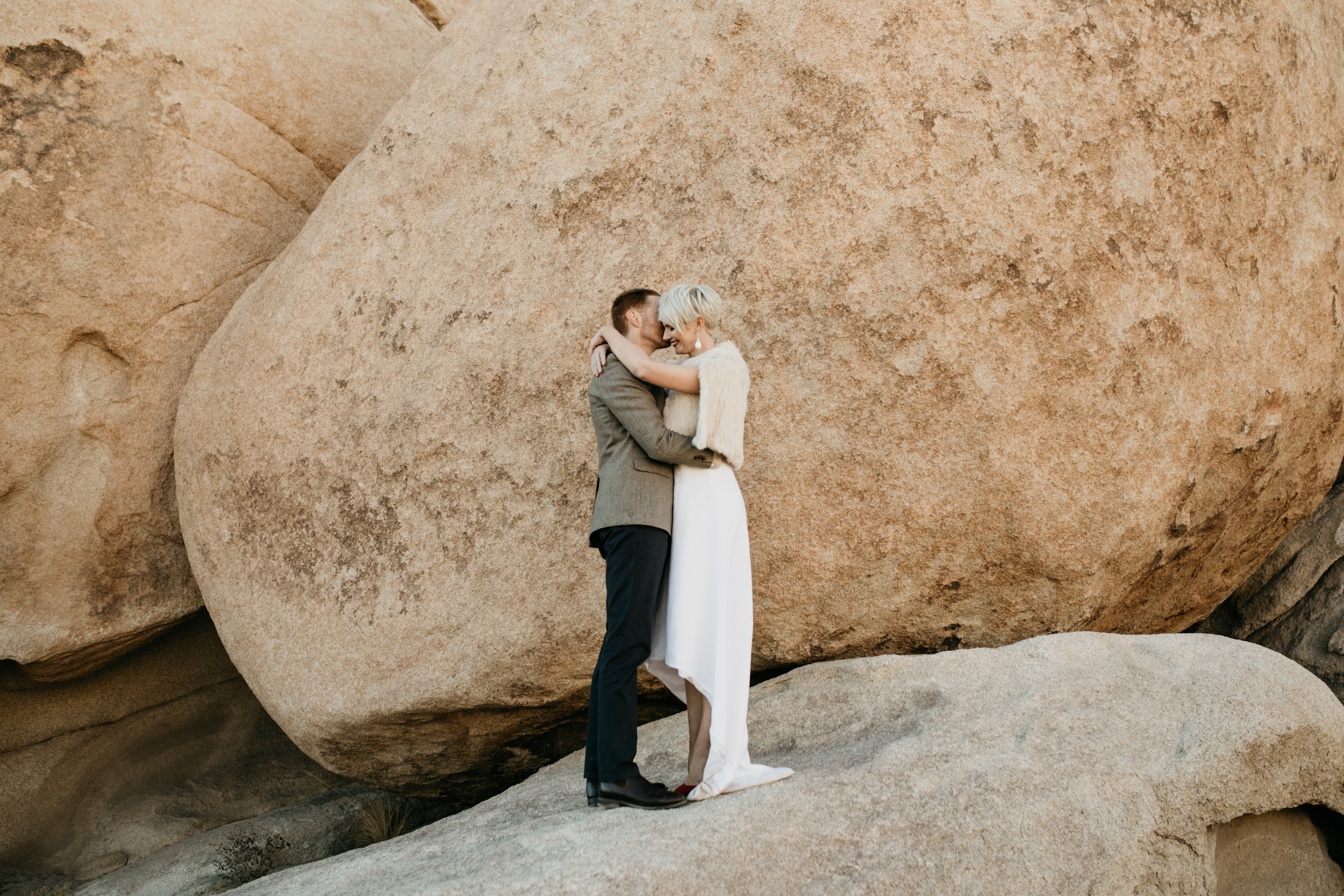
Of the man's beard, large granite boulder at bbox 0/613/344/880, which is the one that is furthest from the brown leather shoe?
large granite boulder at bbox 0/613/344/880

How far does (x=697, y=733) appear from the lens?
3416 millimetres

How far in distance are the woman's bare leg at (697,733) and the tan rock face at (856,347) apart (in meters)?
0.93

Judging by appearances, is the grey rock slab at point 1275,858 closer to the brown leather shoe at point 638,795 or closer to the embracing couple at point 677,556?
the embracing couple at point 677,556

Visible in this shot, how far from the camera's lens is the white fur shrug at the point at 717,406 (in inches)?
133

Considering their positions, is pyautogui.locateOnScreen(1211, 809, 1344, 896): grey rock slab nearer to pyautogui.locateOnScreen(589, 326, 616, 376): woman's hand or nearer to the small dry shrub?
pyautogui.locateOnScreen(589, 326, 616, 376): woman's hand

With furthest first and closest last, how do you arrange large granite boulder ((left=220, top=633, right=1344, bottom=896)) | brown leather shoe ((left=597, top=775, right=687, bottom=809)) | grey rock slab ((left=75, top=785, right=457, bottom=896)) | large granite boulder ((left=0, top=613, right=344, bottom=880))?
large granite boulder ((left=0, top=613, right=344, bottom=880))
grey rock slab ((left=75, top=785, right=457, bottom=896))
brown leather shoe ((left=597, top=775, right=687, bottom=809))
large granite boulder ((left=220, top=633, right=1344, bottom=896))

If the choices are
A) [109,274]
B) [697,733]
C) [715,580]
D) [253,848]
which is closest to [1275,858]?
[697,733]

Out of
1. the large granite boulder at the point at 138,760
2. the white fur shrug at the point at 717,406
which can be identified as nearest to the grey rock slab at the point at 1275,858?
the white fur shrug at the point at 717,406

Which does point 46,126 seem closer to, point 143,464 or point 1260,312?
point 143,464

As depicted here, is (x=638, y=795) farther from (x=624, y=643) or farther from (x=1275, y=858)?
(x=1275, y=858)

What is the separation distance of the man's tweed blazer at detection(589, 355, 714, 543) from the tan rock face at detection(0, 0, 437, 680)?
342cm

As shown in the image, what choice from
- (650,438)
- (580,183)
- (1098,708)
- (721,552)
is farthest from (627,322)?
(1098,708)

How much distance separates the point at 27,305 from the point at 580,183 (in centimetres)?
310

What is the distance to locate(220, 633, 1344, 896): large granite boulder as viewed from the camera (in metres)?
2.92
